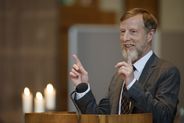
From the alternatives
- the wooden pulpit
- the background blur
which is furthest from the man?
the background blur

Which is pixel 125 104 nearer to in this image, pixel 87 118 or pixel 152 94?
pixel 152 94

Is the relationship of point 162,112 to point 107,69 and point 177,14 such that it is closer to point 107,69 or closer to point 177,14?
point 107,69

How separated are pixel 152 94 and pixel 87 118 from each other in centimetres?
38

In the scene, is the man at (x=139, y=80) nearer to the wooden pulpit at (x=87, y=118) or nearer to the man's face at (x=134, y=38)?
the man's face at (x=134, y=38)

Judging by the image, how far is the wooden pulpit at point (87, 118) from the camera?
2.15 metres

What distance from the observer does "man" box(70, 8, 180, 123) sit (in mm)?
2367

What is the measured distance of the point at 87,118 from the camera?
7.11 ft

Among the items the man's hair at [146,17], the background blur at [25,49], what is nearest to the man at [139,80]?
the man's hair at [146,17]

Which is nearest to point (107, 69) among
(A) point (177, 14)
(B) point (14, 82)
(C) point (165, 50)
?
(C) point (165, 50)

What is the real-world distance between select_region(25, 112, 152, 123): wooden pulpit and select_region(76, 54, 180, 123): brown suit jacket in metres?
0.11

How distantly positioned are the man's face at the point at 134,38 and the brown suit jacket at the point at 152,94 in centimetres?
7

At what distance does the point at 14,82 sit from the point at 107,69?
2.23 m

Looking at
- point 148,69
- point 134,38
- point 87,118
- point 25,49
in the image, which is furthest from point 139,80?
point 25,49

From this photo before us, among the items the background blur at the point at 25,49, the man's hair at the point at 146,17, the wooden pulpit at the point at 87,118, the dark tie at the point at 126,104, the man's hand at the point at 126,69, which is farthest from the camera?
the background blur at the point at 25,49
